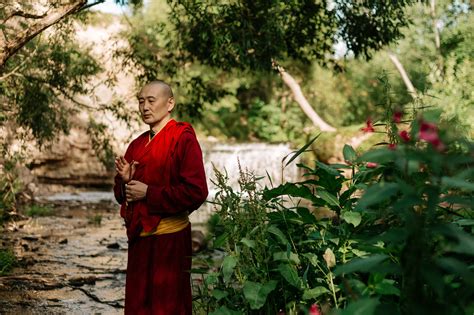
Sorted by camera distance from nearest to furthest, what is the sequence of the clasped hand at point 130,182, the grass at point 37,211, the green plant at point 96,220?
the clasped hand at point 130,182, the green plant at point 96,220, the grass at point 37,211

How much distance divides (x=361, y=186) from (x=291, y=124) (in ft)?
85.5

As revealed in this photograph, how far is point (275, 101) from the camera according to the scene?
97.8 ft

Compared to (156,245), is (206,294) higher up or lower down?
lower down

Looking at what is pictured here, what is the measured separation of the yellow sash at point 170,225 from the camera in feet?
11.7

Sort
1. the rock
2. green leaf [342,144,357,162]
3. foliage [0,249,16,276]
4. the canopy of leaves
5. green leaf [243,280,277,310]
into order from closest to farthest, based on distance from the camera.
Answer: green leaf [243,280,277,310] → green leaf [342,144,357,162] → foliage [0,249,16,276] → the canopy of leaves → the rock

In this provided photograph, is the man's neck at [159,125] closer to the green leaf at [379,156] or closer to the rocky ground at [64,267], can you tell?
the green leaf at [379,156]

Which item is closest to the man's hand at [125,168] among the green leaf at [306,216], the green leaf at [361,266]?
the green leaf at [306,216]

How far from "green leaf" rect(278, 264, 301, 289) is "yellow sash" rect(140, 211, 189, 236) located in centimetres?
86

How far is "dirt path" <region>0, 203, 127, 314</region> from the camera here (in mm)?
5523

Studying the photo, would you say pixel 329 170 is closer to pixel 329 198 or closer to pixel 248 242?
pixel 329 198

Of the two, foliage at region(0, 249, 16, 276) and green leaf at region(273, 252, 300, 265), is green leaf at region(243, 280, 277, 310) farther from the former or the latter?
foliage at region(0, 249, 16, 276)

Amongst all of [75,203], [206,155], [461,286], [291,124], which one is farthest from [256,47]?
[291,124]

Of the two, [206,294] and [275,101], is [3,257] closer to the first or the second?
[206,294]

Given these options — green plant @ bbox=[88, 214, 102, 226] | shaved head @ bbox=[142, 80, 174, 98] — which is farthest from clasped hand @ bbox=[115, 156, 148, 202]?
green plant @ bbox=[88, 214, 102, 226]
